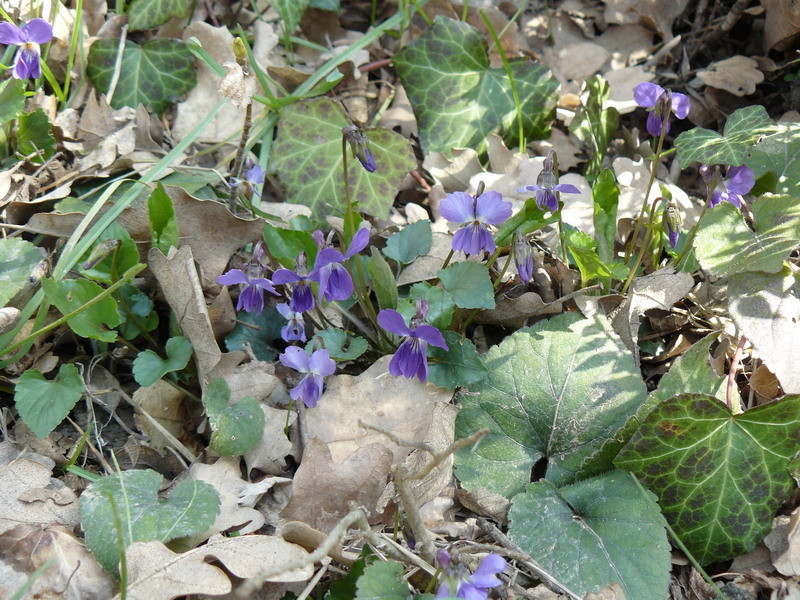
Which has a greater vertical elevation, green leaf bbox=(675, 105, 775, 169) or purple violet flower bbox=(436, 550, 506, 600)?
green leaf bbox=(675, 105, 775, 169)

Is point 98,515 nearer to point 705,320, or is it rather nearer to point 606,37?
point 705,320

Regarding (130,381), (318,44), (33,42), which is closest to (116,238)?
(130,381)

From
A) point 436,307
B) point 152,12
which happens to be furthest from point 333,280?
point 152,12

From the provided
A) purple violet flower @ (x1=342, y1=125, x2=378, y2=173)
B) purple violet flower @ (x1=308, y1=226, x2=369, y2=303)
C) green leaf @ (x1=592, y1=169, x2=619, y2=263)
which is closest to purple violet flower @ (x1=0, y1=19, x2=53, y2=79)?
purple violet flower @ (x1=342, y1=125, x2=378, y2=173)

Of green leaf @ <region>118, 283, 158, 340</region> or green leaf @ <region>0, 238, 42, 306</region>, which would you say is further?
green leaf @ <region>118, 283, 158, 340</region>

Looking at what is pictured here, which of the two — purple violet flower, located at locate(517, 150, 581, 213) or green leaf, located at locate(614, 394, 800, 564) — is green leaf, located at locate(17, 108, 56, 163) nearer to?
purple violet flower, located at locate(517, 150, 581, 213)

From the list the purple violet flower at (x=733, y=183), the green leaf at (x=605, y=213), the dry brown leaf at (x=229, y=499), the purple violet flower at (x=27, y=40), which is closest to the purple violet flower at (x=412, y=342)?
the dry brown leaf at (x=229, y=499)
